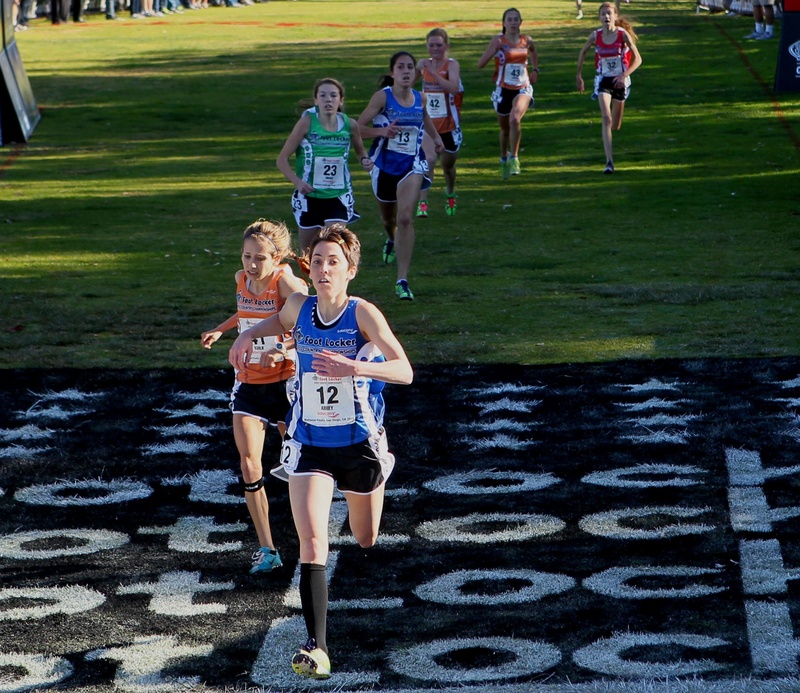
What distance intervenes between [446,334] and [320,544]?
604 cm

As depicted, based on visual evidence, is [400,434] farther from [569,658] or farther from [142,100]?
[142,100]

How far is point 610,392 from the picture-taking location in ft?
31.8

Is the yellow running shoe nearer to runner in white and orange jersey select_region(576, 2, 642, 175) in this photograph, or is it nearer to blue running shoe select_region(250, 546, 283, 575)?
blue running shoe select_region(250, 546, 283, 575)

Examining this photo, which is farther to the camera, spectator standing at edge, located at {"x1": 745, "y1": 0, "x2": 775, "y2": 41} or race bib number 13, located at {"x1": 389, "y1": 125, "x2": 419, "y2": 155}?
spectator standing at edge, located at {"x1": 745, "y1": 0, "x2": 775, "y2": 41}

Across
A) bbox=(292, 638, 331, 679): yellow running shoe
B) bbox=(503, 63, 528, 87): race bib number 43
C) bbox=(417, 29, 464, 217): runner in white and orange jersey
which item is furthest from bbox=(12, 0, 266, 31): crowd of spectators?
bbox=(292, 638, 331, 679): yellow running shoe

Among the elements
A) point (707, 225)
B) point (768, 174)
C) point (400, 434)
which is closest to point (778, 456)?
point (400, 434)

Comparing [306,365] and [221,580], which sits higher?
[306,365]

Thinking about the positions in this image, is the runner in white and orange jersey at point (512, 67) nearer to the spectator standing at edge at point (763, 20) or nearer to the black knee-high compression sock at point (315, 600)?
the black knee-high compression sock at point (315, 600)

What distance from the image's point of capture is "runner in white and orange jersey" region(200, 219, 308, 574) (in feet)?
22.2

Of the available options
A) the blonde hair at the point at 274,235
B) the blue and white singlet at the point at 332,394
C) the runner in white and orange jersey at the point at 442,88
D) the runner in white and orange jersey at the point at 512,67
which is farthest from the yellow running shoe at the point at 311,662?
the runner in white and orange jersey at the point at 512,67

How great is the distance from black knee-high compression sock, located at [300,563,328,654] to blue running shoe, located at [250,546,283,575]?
122 centimetres

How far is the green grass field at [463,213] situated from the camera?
460 inches

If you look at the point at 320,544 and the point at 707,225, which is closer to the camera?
the point at 320,544

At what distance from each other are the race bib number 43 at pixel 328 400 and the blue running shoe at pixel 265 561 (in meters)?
1.15
